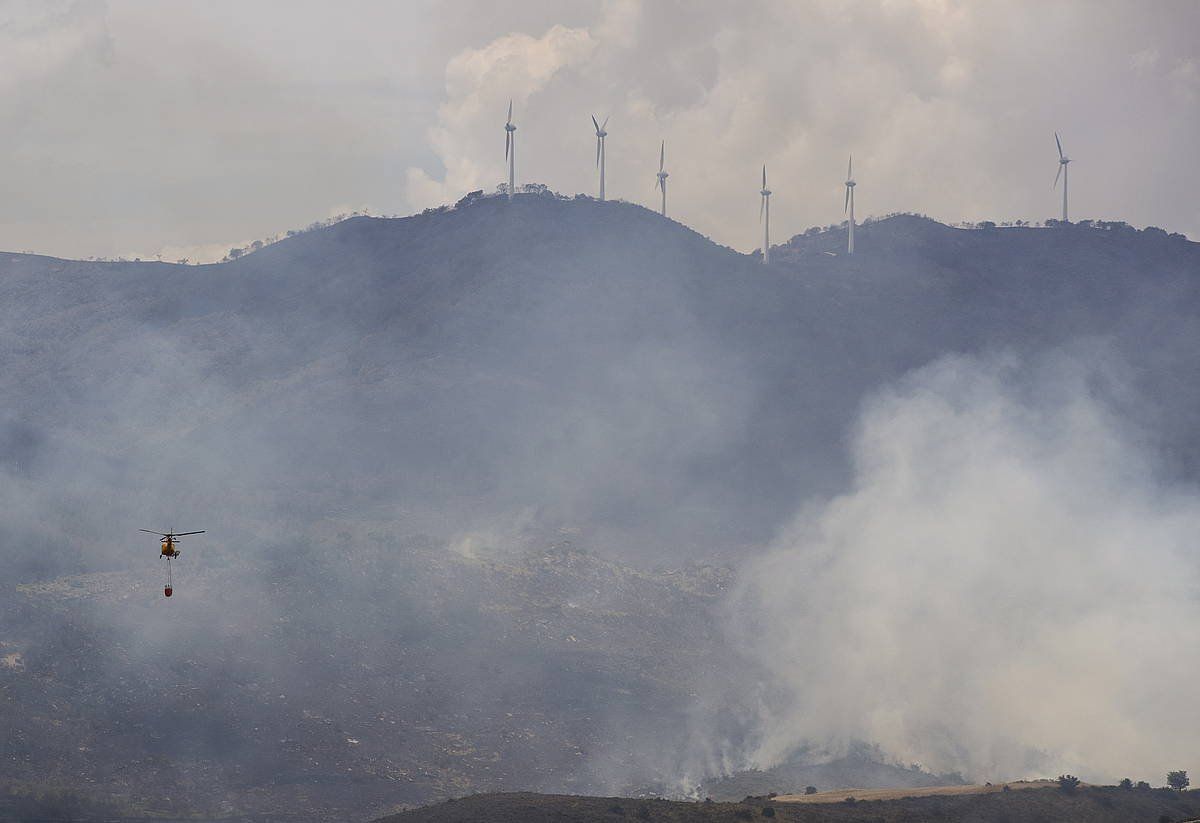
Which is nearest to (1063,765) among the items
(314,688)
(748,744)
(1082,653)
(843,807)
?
(1082,653)

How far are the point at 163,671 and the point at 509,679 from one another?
36.1 metres

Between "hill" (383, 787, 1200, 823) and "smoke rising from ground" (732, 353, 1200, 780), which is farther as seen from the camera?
"smoke rising from ground" (732, 353, 1200, 780)

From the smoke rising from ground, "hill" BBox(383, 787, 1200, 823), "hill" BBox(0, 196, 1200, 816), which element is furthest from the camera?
the smoke rising from ground

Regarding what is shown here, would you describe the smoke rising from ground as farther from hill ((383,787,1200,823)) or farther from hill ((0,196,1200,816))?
hill ((383,787,1200,823))

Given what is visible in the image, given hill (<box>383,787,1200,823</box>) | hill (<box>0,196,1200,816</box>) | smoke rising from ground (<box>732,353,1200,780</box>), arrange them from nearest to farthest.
Result: 1. hill (<box>383,787,1200,823</box>)
2. hill (<box>0,196,1200,816</box>)
3. smoke rising from ground (<box>732,353,1200,780</box>)

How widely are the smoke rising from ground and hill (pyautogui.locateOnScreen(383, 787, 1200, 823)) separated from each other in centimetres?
2930

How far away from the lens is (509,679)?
146m

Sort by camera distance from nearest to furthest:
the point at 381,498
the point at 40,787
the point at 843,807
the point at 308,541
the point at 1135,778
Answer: the point at 843,807 < the point at 40,787 < the point at 1135,778 < the point at 308,541 < the point at 381,498

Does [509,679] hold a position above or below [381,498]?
below

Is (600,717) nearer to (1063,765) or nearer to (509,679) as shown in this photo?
(509,679)

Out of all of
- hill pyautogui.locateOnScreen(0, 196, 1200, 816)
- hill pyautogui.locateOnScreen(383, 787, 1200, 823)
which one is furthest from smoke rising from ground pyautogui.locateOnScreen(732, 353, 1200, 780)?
hill pyautogui.locateOnScreen(383, 787, 1200, 823)

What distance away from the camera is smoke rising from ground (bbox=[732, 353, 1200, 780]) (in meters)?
138

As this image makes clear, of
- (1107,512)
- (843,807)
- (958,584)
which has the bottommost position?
(843,807)

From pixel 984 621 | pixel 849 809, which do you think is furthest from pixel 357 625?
pixel 984 621
